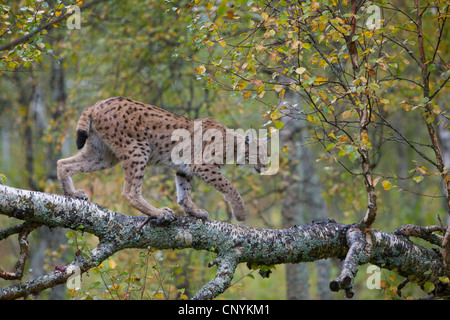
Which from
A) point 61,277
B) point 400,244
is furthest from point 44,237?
point 400,244

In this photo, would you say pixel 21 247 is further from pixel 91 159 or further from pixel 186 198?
pixel 186 198

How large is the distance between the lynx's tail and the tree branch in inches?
57.9

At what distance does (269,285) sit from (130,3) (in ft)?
29.7

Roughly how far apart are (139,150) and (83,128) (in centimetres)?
66

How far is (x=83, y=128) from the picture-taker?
18.9 ft

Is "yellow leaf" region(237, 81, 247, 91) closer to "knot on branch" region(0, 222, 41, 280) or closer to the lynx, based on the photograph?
the lynx

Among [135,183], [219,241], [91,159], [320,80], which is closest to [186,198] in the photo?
[135,183]

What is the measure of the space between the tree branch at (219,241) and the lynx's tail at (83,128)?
4.83ft

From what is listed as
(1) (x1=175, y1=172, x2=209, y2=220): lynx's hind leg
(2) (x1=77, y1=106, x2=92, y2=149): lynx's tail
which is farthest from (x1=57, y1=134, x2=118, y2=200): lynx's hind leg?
(1) (x1=175, y1=172, x2=209, y2=220): lynx's hind leg

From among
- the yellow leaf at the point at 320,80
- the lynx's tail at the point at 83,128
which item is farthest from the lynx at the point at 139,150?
the yellow leaf at the point at 320,80

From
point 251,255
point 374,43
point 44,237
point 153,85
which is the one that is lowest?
point 251,255

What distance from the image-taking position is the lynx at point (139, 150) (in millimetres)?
5719

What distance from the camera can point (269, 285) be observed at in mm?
15172
